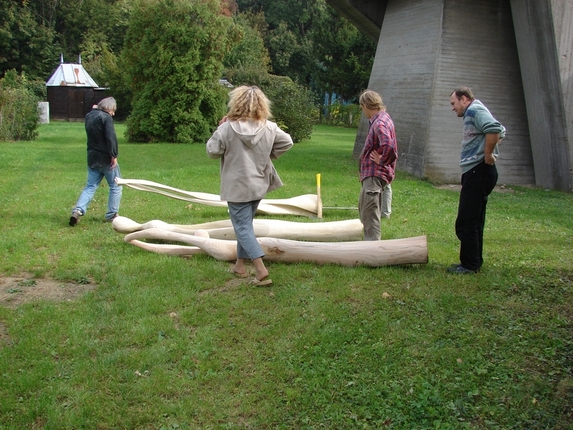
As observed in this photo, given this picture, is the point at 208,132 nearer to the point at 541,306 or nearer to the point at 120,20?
the point at 541,306

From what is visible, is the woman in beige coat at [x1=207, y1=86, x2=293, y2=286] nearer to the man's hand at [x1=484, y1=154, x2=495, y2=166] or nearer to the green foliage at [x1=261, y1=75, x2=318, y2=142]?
the man's hand at [x1=484, y1=154, x2=495, y2=166]

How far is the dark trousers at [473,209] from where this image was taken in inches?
254

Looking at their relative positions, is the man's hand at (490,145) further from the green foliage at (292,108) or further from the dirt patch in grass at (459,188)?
the green foliage at (292,108)

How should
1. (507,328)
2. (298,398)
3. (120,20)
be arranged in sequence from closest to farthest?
(298,398) → (507,328) → (120,20)

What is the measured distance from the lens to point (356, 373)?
4.52 meters

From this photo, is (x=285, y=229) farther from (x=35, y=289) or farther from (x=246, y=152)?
(x=35, y=289)

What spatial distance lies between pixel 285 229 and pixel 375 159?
1.52 meters

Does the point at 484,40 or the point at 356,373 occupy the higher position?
the point at 484,40

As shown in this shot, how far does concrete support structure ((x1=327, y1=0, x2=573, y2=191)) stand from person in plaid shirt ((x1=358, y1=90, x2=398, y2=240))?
760cm

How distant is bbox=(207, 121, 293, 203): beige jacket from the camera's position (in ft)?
20.0

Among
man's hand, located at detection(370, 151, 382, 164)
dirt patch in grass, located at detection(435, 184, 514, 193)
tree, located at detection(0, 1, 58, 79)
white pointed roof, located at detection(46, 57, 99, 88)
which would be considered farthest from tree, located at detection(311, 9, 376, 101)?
man's hand, located at detection(370, 151, 382, 164)

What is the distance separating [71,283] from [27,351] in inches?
73.9

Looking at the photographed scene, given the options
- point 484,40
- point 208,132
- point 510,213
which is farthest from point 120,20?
point 510,213

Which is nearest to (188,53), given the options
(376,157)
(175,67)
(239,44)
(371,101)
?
(175,67)
